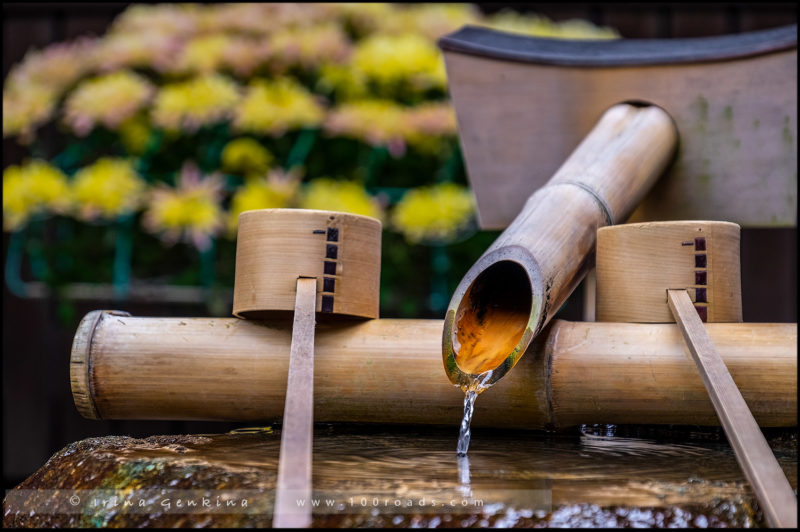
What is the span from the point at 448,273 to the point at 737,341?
263 cm

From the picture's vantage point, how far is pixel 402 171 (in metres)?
4.75

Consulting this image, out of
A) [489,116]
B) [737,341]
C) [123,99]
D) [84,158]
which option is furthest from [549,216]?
[84,158]

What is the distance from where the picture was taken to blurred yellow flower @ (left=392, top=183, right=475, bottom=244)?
4.37 metres

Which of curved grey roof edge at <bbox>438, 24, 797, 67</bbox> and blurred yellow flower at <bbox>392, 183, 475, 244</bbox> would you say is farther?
blurred yellow flower at <bbox>392, 183, 475, 244</bbox>

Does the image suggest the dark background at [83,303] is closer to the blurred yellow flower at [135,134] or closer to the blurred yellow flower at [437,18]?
the blurred yellow flower at [437,18]

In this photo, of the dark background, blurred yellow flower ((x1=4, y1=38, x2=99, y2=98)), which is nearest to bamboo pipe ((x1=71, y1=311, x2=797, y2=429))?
the dark background

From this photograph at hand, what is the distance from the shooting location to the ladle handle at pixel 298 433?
3.91ft

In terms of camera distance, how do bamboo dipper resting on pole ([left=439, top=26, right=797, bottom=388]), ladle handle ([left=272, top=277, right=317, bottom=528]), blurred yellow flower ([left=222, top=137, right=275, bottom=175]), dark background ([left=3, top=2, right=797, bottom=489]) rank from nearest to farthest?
ladle handle ([left=272, top=277, right=317, bottom=528]) < bamboo dipper resting on pole ([left=439, top=26, right=797, bottom=388]) < blurred yellow flower ([left=222, top=137, right=275, bottom=175]) < dark background ([left=3, top=2, right=797, bottom=489])

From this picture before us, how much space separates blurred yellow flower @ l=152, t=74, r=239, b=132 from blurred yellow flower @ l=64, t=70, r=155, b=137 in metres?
0.12

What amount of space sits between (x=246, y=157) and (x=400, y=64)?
3.10ft

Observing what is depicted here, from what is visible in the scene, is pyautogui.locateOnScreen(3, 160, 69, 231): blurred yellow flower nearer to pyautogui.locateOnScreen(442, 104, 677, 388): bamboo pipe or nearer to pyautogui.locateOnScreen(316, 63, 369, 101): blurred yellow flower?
pyautogui.locateOnScreen(316, 63, 369, 101): blurred yellow flower

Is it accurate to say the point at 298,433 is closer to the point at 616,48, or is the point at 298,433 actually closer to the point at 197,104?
the point at 616,48

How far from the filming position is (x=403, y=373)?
7.15 ft

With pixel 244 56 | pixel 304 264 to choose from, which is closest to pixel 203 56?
pixel 244 56
